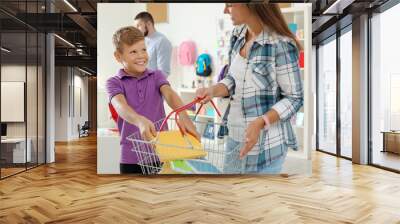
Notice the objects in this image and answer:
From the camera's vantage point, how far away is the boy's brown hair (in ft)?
Answer: 19.9

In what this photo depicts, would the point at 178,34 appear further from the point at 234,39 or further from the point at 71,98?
the point at 71,98

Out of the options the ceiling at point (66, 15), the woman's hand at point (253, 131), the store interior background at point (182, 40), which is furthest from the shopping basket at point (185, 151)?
the ceiling at point (66, 15)

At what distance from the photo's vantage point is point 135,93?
5.97 m

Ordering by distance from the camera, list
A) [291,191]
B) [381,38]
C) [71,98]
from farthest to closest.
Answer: [71,98]
[381,38]
[291,191]

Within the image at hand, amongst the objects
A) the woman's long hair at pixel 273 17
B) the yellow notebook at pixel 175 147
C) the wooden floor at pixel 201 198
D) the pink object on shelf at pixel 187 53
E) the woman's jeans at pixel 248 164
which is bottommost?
the wooden floor at pixel 201 198

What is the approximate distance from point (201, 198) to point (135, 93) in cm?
203

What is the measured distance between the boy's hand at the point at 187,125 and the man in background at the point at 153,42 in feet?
2.33

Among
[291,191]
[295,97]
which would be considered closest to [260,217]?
[291,191]

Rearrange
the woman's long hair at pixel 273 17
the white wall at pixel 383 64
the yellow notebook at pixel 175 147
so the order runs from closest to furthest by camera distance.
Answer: the yellow notebook at pixel 175 147 < the woman's long hair at pixel 273 17 < the white wall at pixel 383 64

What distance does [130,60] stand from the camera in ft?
19.7

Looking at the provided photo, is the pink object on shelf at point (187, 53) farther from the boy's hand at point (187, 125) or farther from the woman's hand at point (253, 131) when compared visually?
the woman's hand at point (253, 131)

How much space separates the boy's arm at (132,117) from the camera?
5.84 metres

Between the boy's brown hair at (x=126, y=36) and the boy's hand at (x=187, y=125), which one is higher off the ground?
the boy's brown hair at (x=126, y=36)

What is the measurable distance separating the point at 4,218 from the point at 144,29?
3.31m
